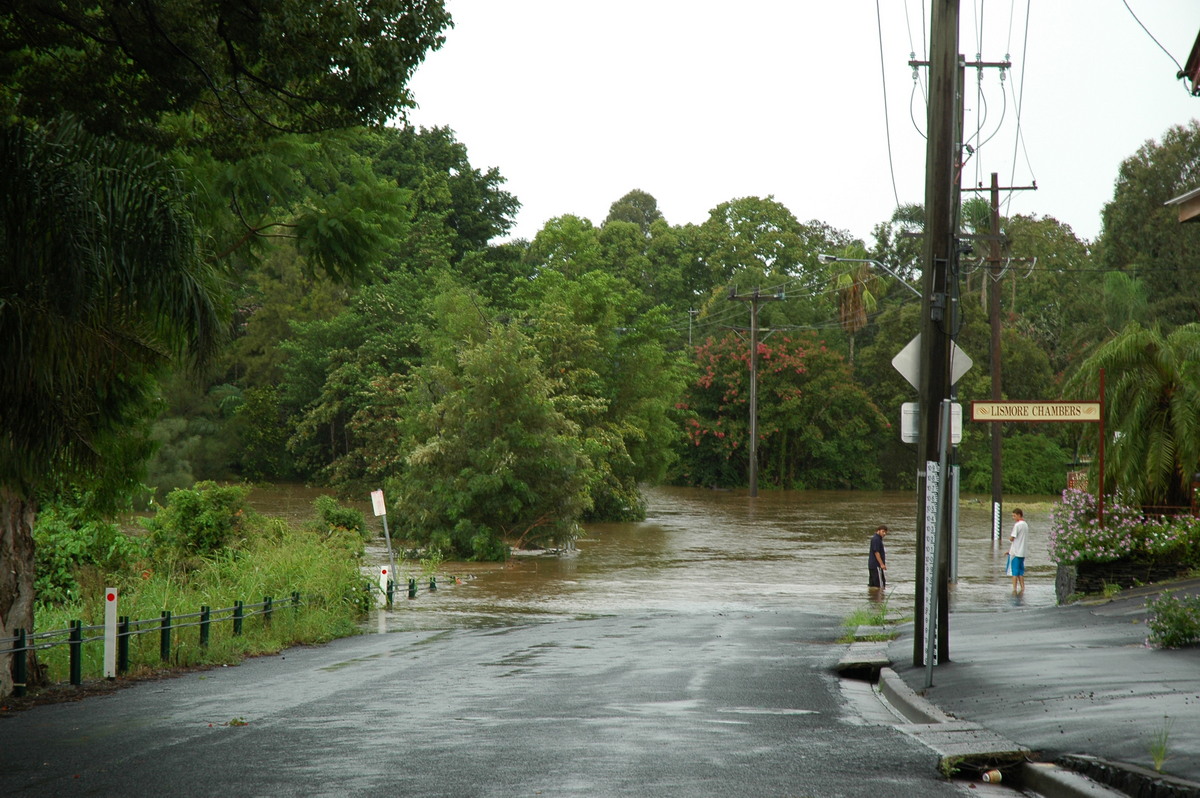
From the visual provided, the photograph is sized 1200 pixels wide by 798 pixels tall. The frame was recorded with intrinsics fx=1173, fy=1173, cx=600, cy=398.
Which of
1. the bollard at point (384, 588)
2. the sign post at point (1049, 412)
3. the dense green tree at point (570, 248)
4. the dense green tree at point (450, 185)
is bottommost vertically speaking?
the bollard at point (384, 588)

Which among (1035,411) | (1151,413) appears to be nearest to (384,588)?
(1035,411)

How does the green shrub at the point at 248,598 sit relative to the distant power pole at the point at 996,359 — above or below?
below

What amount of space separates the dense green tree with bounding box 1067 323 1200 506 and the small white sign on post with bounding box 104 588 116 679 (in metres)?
16.4

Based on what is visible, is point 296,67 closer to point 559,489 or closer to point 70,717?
point 70,717

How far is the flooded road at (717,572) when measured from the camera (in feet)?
77.8

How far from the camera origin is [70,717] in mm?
10023

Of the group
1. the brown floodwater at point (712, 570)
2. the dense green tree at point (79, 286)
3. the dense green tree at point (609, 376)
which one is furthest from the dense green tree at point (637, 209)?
the dense green tree at point (79, 286)

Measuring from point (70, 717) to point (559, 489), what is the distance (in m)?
28.2

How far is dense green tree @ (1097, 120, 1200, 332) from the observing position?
58656 mm

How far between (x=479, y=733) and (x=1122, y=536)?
14055mm

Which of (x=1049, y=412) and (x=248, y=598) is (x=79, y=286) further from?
(x=1049, y=412)

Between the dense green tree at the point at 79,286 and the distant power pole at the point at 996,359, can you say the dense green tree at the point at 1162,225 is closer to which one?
the distant power pole at the point at 996,359

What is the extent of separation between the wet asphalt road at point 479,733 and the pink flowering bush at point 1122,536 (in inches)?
270

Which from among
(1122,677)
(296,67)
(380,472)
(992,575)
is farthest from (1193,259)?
(296,67)
